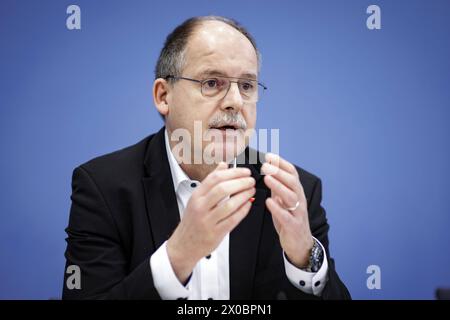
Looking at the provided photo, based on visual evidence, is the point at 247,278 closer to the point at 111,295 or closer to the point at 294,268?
the point at 294,268

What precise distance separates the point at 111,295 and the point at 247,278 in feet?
1.90

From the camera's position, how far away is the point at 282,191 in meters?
1.47

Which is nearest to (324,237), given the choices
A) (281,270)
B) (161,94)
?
(281,270)

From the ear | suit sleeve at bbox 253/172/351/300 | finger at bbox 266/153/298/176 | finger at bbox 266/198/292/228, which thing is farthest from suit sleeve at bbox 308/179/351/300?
the ear

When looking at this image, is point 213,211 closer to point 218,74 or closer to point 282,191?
point 282,191

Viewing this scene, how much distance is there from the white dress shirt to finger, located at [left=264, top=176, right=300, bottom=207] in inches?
10.4

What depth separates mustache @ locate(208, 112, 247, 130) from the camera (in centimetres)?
175

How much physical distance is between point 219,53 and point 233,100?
208 mm

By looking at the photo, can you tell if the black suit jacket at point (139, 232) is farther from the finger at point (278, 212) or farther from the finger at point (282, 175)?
the finger at point (282, 175)

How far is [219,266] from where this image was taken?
6.17 ft

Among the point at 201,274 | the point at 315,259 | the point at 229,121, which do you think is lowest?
the point at 201,274
